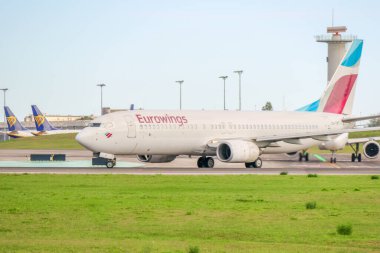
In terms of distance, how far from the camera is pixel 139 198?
1145 inches

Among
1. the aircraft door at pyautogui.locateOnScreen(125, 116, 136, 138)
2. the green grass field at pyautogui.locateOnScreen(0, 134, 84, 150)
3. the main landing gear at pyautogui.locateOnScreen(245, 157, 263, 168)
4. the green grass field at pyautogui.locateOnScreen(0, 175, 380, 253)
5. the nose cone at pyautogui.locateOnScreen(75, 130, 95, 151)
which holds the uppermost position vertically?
the aircraft door at pyautogui.locateOnScreen(125, 116, 136, 138)

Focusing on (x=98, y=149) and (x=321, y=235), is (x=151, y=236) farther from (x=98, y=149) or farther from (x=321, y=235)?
(x=98, y=149)

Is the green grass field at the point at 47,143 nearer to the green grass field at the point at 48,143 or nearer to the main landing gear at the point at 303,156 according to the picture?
the green grass field at the point at 48,143

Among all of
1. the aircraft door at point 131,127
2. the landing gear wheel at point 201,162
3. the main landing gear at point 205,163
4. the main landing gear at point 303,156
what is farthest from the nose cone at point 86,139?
the main landing gear at point 303,156

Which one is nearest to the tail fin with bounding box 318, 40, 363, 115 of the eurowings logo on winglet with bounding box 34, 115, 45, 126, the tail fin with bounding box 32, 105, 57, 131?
the tail fin with bounding box 32, 105, 57, 131

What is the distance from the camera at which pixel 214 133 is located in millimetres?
57812

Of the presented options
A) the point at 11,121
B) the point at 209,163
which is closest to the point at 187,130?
the point at 209,163

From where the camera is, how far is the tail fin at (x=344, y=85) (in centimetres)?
6900

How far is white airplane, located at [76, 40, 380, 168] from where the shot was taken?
53.0m

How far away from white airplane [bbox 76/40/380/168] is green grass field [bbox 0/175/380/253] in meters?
14.5

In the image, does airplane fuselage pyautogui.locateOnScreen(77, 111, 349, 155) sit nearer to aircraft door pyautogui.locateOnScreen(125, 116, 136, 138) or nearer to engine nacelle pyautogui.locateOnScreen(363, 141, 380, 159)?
aircraft door pyautogui.locateOnScreen(125, 116, 136, 138)

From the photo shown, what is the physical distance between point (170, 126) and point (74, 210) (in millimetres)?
30521

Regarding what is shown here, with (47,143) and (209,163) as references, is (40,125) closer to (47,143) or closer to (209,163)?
(47,143)

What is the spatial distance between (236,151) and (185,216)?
103 ft
